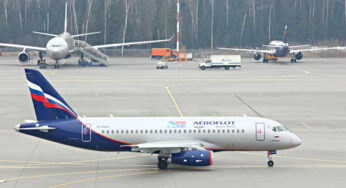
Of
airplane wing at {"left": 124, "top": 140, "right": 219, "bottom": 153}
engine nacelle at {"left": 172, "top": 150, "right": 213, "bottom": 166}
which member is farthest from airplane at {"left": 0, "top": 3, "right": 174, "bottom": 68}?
engine nacelle at {"left": 172, "top": 150, "right": 213, "bottom": 166}

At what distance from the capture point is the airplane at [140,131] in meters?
29.9

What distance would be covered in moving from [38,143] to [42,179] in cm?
1004

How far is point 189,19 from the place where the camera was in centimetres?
19138

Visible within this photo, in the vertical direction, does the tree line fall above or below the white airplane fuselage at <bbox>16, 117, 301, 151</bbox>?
above

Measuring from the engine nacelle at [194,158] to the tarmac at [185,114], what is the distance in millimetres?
863

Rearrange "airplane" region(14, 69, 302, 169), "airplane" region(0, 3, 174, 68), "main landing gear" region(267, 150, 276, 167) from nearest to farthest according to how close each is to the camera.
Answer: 1. "airplane" region(14, 69, 302, 169)
2. "main landing gear" region(267, 150, 276, 167)
3. "airplane" region(0, 3, 174, 68)

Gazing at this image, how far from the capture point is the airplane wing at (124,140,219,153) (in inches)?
1128

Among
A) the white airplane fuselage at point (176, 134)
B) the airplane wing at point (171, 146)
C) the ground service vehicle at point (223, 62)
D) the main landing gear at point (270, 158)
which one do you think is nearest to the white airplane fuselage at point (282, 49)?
the ground service vehicle at point (223, 62)

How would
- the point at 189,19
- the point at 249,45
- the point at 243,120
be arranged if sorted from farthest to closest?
the point at 189,19
the point at 249,45
the point at 243,120

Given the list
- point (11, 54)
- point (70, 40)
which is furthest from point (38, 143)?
point (11, 54)

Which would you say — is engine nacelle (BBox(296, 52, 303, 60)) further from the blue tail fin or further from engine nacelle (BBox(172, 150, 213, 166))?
the blue tail fin

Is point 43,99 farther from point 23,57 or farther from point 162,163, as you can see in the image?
point 23,57

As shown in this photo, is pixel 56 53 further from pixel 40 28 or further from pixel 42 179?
pixel 40 28

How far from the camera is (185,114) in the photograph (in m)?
51.0
